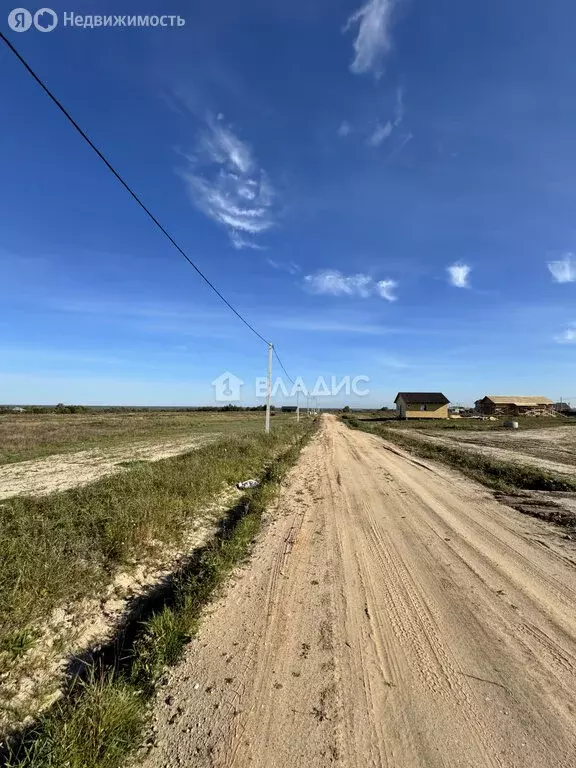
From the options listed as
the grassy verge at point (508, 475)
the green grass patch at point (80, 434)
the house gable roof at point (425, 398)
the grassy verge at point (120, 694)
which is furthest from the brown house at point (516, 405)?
the grassy verge at point (120, 694)

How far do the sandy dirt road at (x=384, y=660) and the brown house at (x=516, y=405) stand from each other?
91.8 meters

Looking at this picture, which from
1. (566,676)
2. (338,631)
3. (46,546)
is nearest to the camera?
(566,676)

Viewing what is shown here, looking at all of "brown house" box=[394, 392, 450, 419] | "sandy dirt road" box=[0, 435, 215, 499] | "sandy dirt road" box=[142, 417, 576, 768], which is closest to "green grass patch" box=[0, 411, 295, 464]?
"sandy dirt road" box=[0, 435, 215, 499]

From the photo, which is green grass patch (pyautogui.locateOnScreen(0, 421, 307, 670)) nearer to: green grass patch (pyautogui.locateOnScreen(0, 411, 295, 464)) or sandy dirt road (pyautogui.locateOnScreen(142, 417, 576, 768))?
sandy dirt road (pyautogui.locateOnScreen(142, 417, 576, 768))

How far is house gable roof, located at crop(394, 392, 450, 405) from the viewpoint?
7162 cm

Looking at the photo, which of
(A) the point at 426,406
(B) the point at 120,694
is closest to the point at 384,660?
(B) the point at 120,694

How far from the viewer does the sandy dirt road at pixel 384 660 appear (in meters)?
2.57

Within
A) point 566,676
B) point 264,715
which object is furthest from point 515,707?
point 264,715

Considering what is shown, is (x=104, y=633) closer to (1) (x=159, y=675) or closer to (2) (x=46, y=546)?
(1) (x=159, y=675)

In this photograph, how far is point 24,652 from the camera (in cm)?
358

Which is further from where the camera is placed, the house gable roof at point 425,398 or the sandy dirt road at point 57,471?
the house gable roof at point 425,398

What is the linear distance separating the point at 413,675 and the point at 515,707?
2.48ft

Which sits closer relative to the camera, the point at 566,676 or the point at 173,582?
the point at 566,676

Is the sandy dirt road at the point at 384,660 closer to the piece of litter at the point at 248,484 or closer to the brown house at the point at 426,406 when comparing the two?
the piece of litter at the point at 248,484
